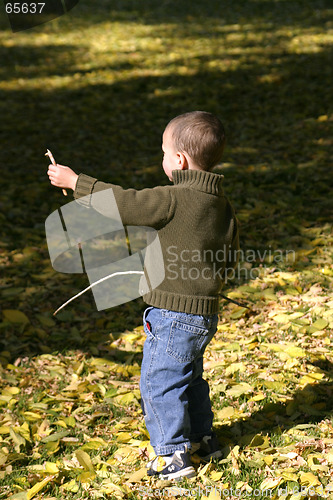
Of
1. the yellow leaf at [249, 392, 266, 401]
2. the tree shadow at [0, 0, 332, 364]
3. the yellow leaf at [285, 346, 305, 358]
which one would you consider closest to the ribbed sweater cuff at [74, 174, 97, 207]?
the yellow leaf at [249, 392, 266, 401]

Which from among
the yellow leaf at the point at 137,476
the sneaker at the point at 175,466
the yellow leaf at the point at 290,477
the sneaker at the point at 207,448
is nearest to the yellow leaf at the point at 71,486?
the yellow leaf at the point at 137,476

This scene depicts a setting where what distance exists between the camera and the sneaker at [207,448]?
9.39 ft

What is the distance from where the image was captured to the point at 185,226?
7.84ft

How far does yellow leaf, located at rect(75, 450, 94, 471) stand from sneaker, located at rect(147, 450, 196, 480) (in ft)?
1.24

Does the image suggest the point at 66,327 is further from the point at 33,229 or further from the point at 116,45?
the point at 116,45

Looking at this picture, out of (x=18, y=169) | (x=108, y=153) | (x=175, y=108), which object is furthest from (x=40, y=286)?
(x=175, y=108)

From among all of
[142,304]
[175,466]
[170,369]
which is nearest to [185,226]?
[170,369]

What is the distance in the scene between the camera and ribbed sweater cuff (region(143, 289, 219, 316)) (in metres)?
2.45

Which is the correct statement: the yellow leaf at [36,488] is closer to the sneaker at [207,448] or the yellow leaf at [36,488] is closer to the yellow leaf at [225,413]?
the sneaker at [207,448]

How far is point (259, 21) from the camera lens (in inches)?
590

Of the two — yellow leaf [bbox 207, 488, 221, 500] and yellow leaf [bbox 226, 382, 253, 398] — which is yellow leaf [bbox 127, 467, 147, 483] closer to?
yellow leaf [bbox 207, 488, 221, 500]

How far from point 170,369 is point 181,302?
0.29m

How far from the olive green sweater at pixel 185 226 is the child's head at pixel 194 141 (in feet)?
0.14
